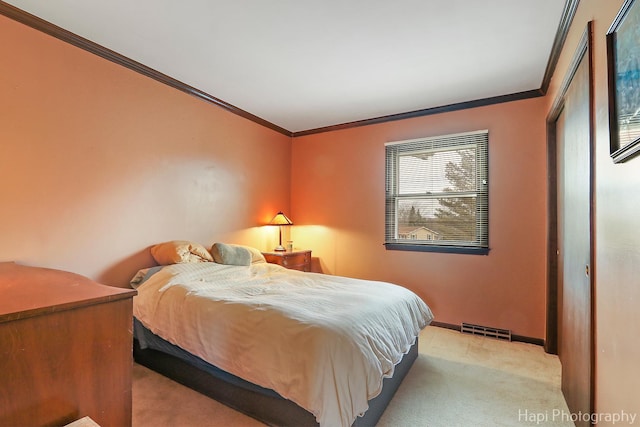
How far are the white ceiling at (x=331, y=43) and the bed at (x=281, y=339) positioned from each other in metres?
1.81

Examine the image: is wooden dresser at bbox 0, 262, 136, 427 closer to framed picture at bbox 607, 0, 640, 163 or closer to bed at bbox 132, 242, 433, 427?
bed at bbox 132, 242, 433, 427

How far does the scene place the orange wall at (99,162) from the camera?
2.04m

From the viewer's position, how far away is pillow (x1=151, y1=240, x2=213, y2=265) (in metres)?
2.68

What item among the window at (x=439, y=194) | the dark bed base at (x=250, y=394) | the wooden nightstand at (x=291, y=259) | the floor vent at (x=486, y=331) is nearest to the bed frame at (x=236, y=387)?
the dark bed base at (x=250, y=394)

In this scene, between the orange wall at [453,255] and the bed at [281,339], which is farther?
the orange wall at [453,255]

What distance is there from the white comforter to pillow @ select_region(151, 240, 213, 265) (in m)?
0.16

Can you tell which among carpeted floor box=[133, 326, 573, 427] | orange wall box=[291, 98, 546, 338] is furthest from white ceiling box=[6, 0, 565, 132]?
carpeted floor box=[133, 326, 573, 427]

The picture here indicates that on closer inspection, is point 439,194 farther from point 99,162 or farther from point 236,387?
point 99,162

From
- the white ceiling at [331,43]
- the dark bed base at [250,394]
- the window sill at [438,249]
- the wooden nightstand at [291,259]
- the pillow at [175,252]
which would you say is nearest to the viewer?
the dark bed base at [250,394]

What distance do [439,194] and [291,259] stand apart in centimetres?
197

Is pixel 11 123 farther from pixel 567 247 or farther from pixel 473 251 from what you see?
pixel 473 251

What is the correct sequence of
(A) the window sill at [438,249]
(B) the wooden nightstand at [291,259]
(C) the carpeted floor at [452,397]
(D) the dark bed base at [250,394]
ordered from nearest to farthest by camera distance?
(D) the dark bed base at [250,394], (C) the carpeted floor at [452,397], (A) the window sill at [438,249], (B) the wooden nightstand at [291,259]

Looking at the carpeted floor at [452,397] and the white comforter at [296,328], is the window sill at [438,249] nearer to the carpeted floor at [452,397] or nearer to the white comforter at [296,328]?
the carpeted floor at [452,397]

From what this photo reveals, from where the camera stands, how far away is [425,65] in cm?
261
